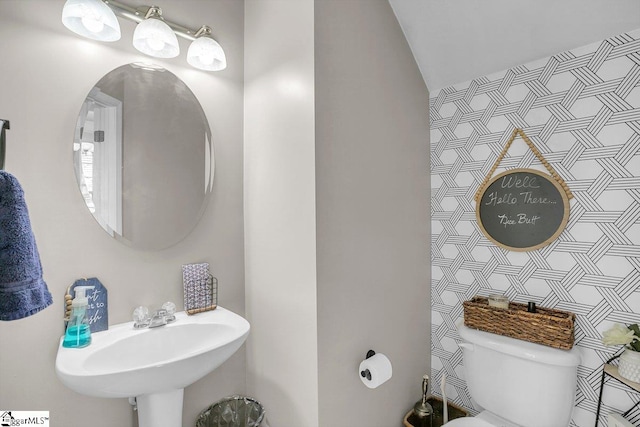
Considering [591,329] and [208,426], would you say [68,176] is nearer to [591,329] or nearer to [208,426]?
[208,426]

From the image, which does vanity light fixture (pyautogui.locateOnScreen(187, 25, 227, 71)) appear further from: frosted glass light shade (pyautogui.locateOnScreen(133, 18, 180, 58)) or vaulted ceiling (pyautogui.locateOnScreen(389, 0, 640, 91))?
vaulted ceiling (pyautogui.locateOnScreen(389, 0, 640, 91))

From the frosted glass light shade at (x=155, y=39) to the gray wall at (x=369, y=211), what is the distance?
1.89ft

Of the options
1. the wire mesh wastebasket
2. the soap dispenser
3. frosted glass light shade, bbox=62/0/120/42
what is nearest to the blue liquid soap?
the soap dispenser

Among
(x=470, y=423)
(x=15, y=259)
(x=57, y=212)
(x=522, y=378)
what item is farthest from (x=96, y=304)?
(x=522, y=378)

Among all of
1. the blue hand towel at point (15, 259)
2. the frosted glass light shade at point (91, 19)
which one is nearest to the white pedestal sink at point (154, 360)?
the blue hand towel at point (15, 259)

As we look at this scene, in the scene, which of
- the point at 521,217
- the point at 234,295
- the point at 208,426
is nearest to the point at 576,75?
the point at 521,217

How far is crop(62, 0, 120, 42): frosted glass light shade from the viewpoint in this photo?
1.06m

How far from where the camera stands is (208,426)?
4.75 feet

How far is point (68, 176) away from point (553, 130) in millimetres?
1929

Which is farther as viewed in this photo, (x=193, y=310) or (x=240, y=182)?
(x=240, y=182)

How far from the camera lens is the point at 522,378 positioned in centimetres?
129

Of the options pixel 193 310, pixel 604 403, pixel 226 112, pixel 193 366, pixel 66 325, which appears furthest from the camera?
pixel 226 112

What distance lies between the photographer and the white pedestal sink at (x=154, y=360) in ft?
2.97

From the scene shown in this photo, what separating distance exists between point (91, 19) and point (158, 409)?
1348mm
